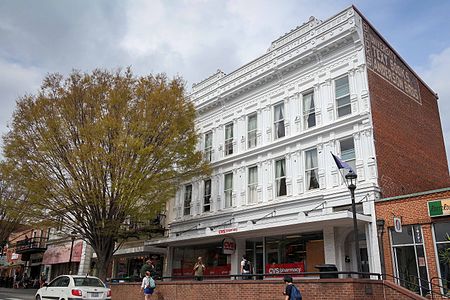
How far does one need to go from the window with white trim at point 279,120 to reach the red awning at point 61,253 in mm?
23241

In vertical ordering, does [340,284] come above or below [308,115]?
below

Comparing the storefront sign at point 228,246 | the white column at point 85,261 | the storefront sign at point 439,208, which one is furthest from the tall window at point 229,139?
the white column at point 85,261

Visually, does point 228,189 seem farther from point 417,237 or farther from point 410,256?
point 417,237

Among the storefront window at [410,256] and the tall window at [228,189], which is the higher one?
the tall window at [228,189]

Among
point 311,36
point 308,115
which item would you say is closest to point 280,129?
point 308,115

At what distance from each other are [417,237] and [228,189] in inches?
458

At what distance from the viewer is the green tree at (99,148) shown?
1964cm

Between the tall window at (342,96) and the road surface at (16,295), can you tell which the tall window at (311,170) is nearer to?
the tall window at (342,96)

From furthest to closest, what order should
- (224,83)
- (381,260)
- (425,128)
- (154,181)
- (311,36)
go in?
1. (224,83)
2. (425,128)
3. (311,36)
4. (154,181)
5. (381,260)

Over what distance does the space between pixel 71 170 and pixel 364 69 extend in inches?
587

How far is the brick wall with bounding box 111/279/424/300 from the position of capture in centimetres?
1200

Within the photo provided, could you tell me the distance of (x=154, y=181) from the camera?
20984 millimetres

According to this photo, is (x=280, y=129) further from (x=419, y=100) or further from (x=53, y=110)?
(x=53, y=110)

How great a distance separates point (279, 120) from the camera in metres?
23.4
